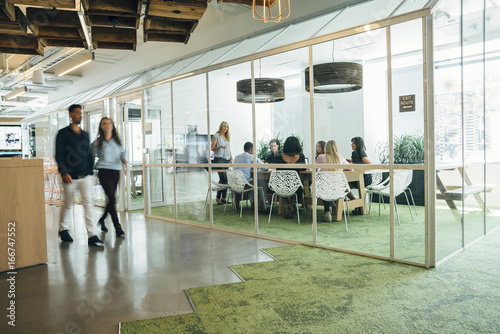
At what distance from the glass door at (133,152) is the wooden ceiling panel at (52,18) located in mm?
4024

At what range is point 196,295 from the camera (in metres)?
3.22

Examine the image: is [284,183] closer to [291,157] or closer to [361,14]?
[291,157]

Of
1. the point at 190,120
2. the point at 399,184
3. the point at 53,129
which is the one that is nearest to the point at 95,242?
the point at 190,120

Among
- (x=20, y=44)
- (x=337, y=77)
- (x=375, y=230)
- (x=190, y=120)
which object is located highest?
(x=20, y=44)

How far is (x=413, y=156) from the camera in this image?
3.95m

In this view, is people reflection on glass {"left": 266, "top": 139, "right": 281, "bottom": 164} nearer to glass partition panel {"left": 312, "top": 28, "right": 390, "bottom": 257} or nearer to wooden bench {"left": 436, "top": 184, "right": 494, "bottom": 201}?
glass partition panel {"left": 312, "top": 28, "right": 390, "bottom": 257}

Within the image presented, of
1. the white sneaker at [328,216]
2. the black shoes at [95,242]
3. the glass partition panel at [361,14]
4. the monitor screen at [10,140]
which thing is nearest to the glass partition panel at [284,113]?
the white sneaker at [328,216]

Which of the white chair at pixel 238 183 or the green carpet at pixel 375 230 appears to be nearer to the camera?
the green carpet at pixel 375 230

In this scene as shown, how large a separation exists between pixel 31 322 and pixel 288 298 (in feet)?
6.30

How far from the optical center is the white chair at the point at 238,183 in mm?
5695

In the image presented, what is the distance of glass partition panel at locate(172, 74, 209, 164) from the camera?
6.37m

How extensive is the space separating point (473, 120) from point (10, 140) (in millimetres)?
17301

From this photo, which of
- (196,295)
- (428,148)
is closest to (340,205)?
(428,148)

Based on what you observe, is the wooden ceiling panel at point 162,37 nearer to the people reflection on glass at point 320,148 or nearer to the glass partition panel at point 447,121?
the people reflection on glass at point 320,148
